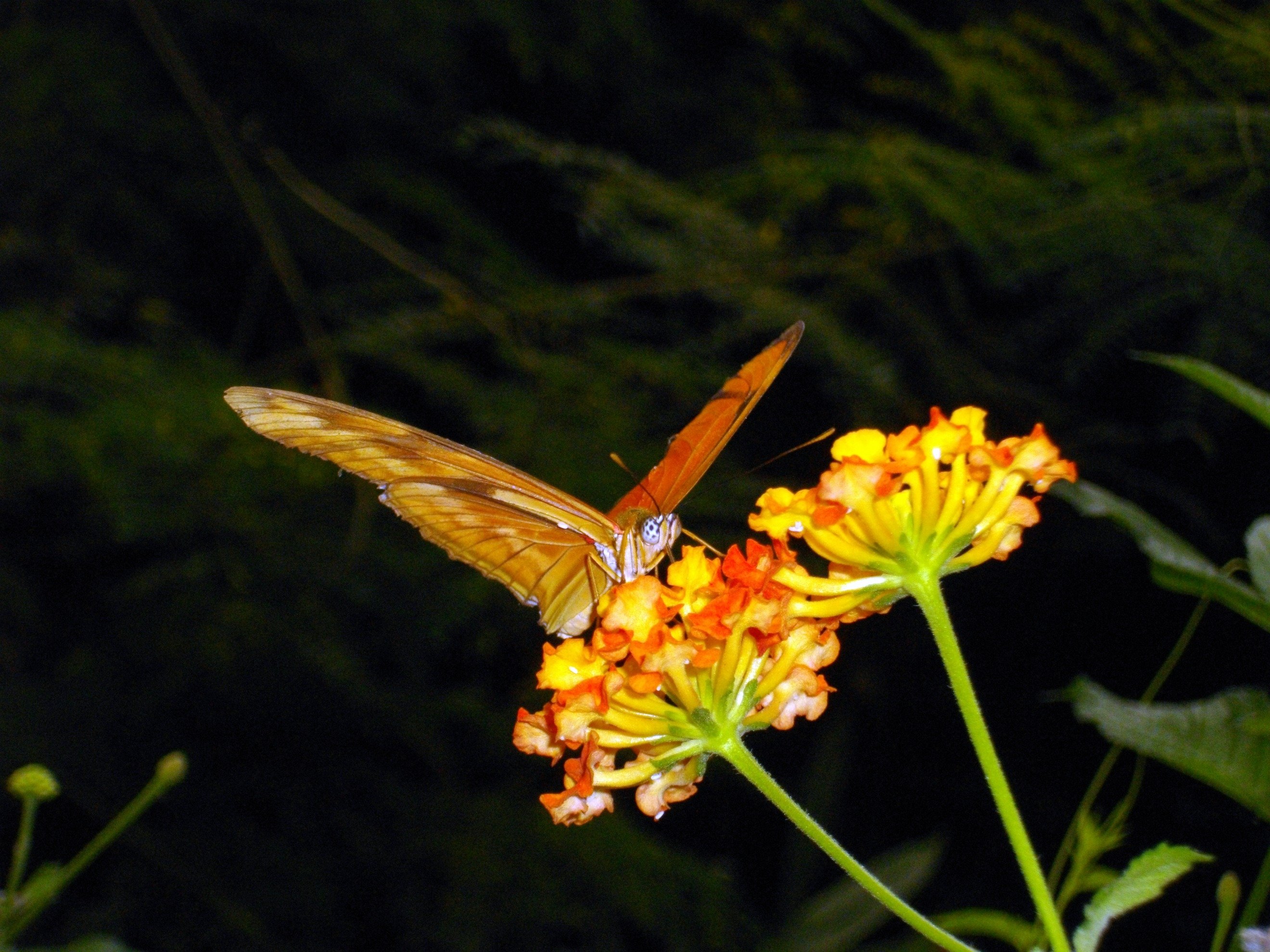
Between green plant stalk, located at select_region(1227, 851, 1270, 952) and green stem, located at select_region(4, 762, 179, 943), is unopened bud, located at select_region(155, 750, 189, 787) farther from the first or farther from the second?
green plant stalk, located at select_region(1227, 851, 1270, 952)

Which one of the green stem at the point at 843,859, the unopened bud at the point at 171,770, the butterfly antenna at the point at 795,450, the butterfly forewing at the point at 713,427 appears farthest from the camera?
the unopened bud at the point at 171,770

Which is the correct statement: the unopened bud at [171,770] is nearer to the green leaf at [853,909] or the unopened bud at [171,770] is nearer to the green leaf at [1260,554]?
the green leaf at [1260,554]

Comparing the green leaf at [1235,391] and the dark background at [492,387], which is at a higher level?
the dark background at [492,387]

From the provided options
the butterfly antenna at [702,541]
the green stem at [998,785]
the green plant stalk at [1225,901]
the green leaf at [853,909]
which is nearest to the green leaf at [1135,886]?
the green stem at [998,785]

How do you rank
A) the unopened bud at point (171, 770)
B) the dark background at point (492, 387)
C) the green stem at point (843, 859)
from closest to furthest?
1. the green stem at point (843, 859)
2. the unopened bud at point (171, 770)
3. the dark background at point (492, 387)

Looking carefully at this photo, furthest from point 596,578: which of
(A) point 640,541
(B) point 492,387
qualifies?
(B) point 492,387

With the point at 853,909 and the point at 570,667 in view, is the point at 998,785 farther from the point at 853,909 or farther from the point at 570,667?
the point at 853,909

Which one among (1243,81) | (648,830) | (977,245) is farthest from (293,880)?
(1243,81)
